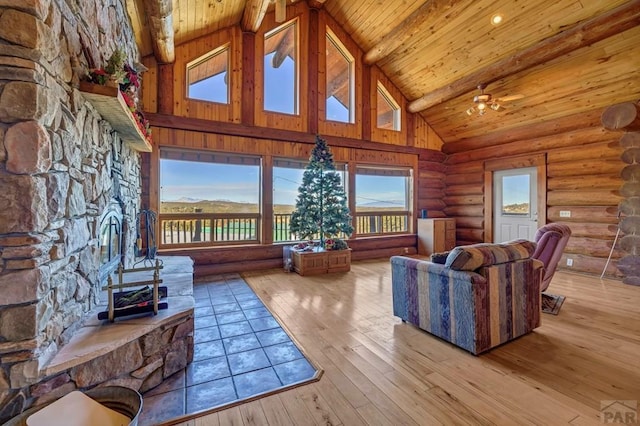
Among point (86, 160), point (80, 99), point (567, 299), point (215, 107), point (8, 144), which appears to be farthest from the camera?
point (215, 107)

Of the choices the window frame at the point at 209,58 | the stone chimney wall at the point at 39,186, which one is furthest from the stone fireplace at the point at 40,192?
the window frame at the point at 209,58

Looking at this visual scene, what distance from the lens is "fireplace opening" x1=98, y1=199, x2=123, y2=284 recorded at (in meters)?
2.62

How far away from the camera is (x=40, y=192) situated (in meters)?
1.57

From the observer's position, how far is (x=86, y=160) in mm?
2186

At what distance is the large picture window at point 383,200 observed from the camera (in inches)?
272

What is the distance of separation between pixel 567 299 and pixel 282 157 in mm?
5097

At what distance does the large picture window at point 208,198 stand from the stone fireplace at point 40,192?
306 cm

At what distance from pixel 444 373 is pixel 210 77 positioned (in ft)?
19.2

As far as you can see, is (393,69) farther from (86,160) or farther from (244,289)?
(86,160)

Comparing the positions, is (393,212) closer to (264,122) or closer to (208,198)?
(264,122)

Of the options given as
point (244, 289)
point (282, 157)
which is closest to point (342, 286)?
point (244, 289)

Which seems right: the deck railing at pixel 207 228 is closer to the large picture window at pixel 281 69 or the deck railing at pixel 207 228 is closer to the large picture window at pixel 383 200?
the large picture window at pixel 281 69

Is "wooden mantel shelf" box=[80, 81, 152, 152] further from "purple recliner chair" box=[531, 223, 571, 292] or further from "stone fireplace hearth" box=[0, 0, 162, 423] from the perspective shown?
"purple recliner chair" box=[531, 223, 571, 292]

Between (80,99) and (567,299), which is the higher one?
(80,99)
